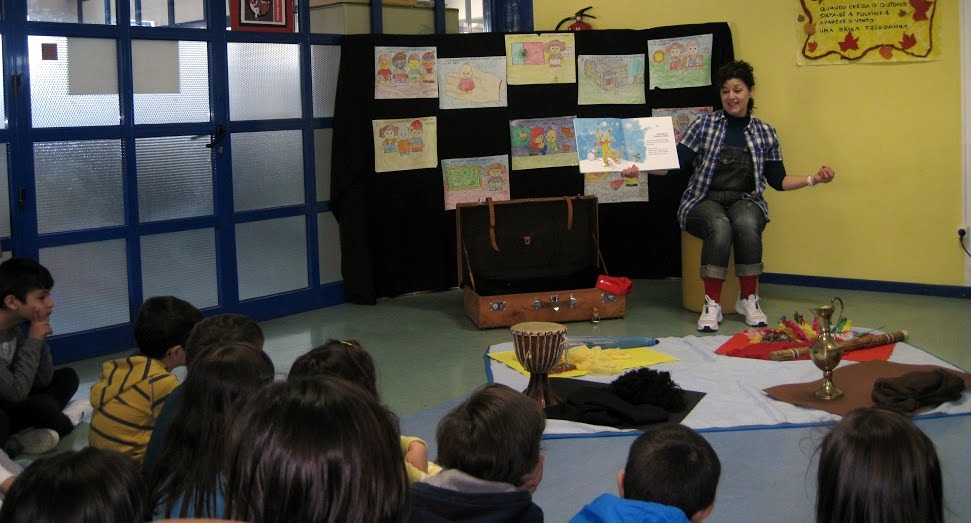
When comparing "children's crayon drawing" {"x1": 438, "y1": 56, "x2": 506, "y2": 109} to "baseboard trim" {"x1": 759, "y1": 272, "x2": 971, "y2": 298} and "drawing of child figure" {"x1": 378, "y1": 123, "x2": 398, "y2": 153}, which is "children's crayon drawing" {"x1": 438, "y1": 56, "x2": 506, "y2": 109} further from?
"baseboard trim" {"x1": 759, "y1": 272, "x2": 971, "y2": 298}

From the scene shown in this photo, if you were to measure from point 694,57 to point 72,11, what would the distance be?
3.91 meters

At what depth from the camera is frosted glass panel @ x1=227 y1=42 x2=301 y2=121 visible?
250 inches

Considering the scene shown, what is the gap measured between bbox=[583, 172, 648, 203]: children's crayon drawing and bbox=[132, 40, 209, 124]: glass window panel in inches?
104

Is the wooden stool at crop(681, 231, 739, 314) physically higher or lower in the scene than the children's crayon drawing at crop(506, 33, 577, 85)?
lower

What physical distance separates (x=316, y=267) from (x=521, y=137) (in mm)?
1623

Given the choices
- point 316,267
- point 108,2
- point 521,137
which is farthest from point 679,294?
point 108,2

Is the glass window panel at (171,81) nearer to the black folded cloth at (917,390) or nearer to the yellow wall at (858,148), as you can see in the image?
the yellow wall at (858,148)

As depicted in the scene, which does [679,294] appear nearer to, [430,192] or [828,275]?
[828,275]

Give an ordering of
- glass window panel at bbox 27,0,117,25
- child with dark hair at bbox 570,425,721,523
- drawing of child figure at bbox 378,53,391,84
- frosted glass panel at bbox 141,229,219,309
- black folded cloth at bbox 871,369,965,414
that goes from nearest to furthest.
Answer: child with dark hair at bbox 570,425,721,523
black folded cloth at bbox 871,369,965,414
glass window panel at bbox 27,0,117,25
frosted glass panel at bbox 141,229,219,309
drawing of child figure at bbox 378,53,391,84

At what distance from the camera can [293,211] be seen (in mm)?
6789

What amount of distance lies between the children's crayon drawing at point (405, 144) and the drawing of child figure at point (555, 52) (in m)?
0.89

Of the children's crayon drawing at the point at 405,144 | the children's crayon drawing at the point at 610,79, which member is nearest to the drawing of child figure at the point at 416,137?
the children's crayon drawing at the point at 405,144

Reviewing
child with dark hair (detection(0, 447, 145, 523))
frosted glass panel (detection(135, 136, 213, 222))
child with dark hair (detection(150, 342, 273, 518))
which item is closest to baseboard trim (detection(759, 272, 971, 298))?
frosted glass panel (detection(135, 136, 213, 222))

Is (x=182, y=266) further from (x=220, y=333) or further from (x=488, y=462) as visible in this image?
(x=488, y=462)
